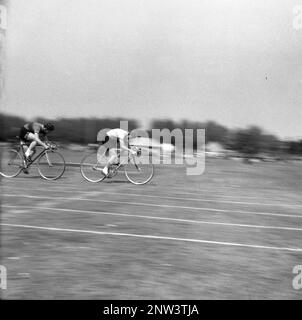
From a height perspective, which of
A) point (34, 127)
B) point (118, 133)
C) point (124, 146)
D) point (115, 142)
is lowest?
point (124, 146)

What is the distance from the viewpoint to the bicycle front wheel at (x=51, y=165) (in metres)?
12.6

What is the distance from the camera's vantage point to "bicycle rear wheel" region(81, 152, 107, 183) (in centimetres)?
1288

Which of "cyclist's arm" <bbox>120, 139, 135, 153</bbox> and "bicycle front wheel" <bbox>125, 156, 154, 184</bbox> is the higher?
"cyclist's arm" <bbox>120, 139, 135, 153</bbox>

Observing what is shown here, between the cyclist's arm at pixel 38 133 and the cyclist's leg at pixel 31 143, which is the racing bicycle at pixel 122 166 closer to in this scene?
the cyclist's arm at pixel 38 133

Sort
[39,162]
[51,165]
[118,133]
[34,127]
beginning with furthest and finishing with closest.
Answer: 1. [39,162]
2. [51,165]
3. [34,127]
4. [118,133]

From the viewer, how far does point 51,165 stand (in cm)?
1287

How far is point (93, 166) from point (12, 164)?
211cm

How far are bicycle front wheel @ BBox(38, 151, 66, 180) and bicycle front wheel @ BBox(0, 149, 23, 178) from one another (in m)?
0.55

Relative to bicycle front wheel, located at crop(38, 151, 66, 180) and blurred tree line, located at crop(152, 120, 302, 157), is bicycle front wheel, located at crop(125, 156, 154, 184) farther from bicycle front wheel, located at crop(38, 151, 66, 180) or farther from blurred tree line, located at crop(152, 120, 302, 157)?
blurred tree line, located at crop(152, 120, 302, 157)

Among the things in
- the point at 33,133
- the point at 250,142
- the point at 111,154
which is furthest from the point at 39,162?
the point at 250,142

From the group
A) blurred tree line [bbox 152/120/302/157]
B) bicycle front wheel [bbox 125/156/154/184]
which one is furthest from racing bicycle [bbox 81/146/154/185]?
blurred tree line [bbox 152/120/302/157]

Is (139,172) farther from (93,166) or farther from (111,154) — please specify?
(93,166)
